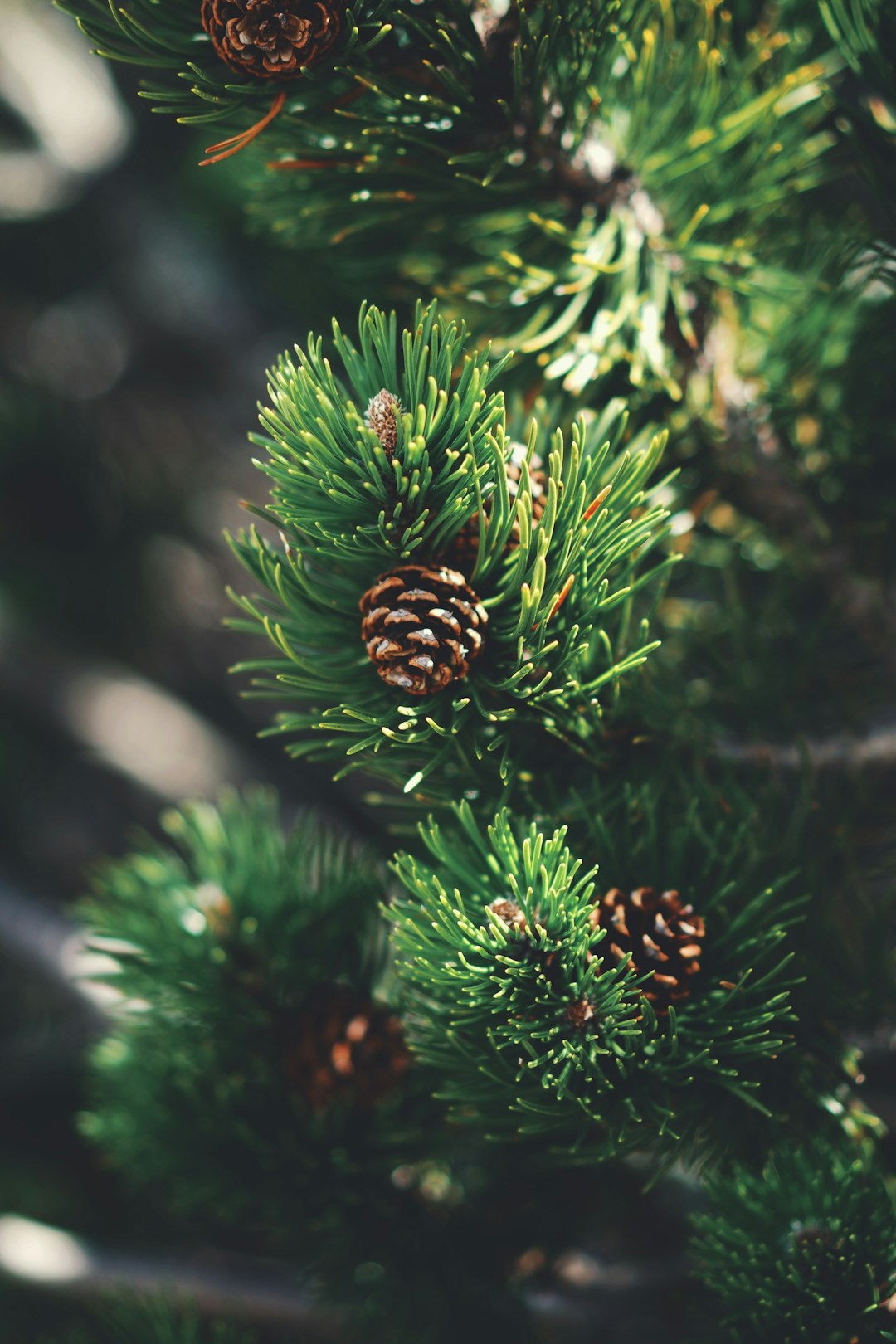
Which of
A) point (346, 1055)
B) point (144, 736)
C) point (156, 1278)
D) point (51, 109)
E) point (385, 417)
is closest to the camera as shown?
point (385, 417)

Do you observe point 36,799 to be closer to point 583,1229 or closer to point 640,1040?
point 583,1229

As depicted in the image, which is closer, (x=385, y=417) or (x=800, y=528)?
(x=385, y=417)

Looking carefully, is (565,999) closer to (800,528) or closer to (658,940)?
(658,940)

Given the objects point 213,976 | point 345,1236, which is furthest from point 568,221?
point 345,1236

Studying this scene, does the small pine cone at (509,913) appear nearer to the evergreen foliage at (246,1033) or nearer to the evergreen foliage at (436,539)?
the evergreen foliage at (436,539)

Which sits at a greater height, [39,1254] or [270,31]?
[270,31]

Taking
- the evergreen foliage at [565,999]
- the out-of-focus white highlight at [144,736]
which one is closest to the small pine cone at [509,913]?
the evergreen foliage at [565,999]

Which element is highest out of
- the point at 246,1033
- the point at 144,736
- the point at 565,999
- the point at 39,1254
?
the point at 565,999

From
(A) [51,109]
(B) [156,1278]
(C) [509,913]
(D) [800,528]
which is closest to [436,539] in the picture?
(C) [509,913]
